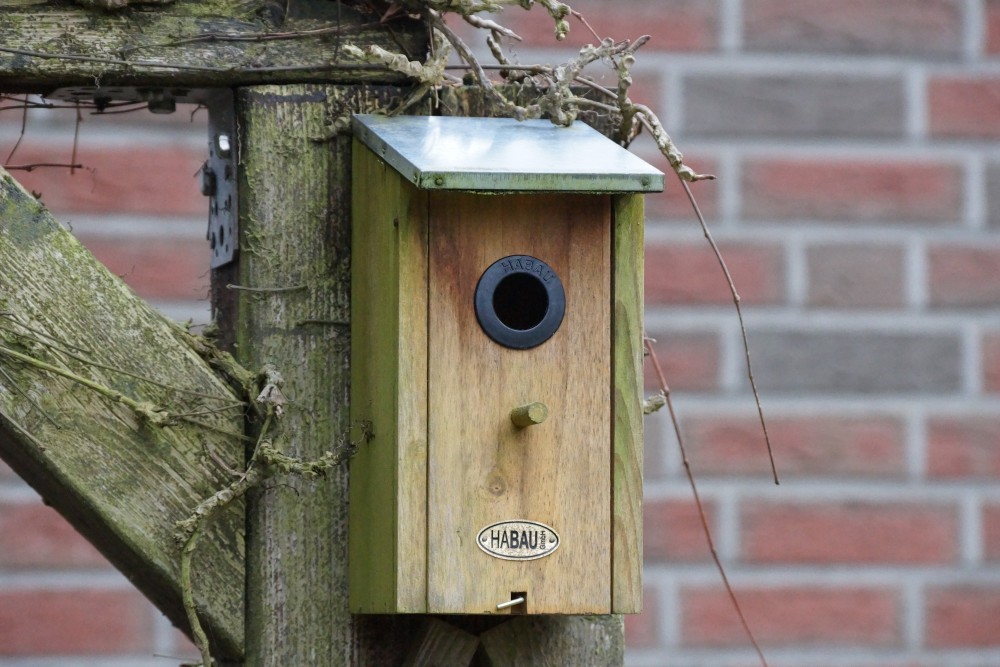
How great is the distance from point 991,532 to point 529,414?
1.39 m

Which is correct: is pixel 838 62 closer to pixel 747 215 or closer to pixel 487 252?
pixel 747 215

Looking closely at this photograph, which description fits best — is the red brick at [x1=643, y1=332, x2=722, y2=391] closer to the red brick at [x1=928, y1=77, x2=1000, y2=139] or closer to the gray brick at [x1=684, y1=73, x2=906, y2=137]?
Result: the gray brick at [x1=684, y1=73, x2=906, y2=137]

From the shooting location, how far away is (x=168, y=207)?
2.38 m

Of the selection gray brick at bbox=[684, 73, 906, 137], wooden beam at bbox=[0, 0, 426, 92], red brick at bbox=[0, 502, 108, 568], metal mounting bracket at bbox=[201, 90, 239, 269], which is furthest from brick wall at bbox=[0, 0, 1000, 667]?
wooden beam at bbox=[0, 0, 426, 92]

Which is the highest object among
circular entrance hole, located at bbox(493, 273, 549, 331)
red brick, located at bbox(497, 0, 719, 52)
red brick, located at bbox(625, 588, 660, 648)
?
red brick, located at bbox(497, 0, 719, 52)

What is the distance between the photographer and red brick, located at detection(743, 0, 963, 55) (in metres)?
2.50

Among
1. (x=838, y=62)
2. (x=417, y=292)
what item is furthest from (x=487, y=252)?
(x=838, y=62)

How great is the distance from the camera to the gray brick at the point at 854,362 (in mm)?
2484

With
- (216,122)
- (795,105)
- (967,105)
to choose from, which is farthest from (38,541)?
(967,105)

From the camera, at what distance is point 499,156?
1.33 m

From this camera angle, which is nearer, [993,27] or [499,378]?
[499,378]

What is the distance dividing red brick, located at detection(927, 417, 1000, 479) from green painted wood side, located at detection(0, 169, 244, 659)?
4.48 feet

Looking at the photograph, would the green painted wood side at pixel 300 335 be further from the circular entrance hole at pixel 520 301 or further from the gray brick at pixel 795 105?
the gray brick at pixel 795 105

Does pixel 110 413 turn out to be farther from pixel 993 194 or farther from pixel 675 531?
pixel 993 194
